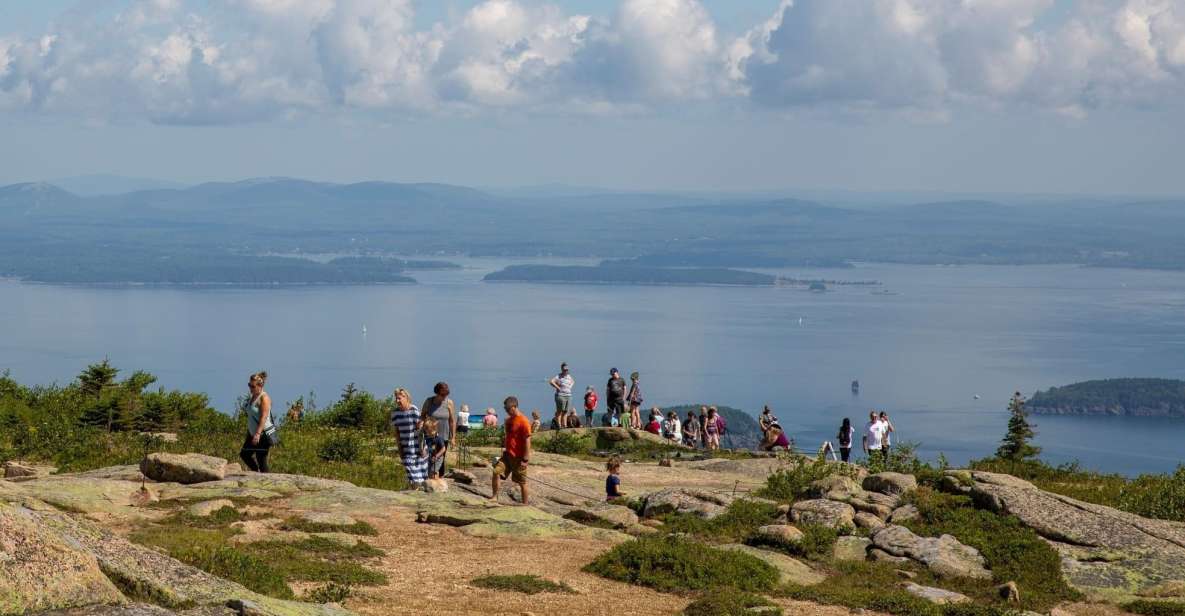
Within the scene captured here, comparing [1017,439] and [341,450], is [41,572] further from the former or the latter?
[1017,439]

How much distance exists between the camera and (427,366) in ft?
646

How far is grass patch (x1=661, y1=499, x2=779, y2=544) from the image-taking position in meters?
16.9

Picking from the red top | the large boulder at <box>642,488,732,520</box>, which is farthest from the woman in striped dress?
the large boulder at <box>642,488,732,520</box>

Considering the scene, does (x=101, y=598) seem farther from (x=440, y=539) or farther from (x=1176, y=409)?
(x=1176, y=409)

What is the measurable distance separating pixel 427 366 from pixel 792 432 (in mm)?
63519

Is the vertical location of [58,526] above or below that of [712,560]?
above

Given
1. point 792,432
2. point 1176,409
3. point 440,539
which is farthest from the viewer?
point 1176,409

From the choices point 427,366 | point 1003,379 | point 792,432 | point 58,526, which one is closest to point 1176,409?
point 1003,379

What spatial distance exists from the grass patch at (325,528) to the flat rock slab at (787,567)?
4.16m

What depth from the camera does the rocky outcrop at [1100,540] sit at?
600 inches

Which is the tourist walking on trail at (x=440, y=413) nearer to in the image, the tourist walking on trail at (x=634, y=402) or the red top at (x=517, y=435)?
the red top at (x=517, y=435)

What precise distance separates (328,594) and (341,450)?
36.1ft

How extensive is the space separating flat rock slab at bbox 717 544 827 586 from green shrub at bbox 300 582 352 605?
486 cm

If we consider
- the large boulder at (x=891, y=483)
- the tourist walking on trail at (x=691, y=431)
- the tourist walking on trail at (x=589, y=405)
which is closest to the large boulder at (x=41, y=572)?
the large boulder at (x=891, y=483)
